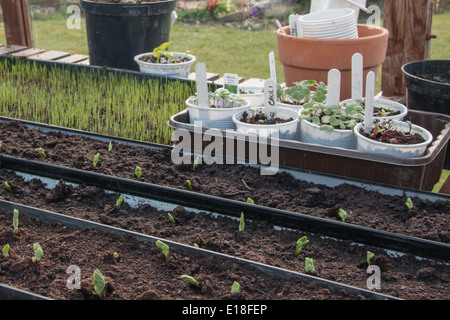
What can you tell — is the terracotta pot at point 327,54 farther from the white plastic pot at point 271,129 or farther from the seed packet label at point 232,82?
the white plastic pot at point 271,129

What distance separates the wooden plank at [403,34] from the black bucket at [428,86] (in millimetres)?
371

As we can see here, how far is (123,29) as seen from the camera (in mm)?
3703

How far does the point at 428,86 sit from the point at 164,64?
161cm

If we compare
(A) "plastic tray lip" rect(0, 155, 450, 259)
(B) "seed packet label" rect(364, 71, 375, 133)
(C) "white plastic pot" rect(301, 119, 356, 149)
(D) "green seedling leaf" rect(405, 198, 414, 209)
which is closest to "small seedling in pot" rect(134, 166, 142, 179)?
(A) "plastic tray lip" rect(0, 155, 450, 259)

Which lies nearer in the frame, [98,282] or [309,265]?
[98,282]

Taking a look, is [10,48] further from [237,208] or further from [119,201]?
[237,208]

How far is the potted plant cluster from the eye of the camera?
11.2ft

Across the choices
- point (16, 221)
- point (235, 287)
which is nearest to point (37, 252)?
point (16, 221)

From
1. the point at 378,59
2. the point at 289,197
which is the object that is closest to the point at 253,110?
the point at 289,197

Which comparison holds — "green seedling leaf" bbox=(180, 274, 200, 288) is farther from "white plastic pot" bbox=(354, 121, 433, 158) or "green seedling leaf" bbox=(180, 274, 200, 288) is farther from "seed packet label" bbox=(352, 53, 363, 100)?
"seed packet label" bbox=(352, 53, 363, 100)

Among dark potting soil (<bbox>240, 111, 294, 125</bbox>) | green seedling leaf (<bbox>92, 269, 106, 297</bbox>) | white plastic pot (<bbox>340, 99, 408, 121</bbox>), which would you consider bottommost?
green seedling leaf (<bbox>92, 269, 106, 297</bbox>)

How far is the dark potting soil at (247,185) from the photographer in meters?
1.90

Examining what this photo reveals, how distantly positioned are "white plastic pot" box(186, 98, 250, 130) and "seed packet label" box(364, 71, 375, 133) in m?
0.55
